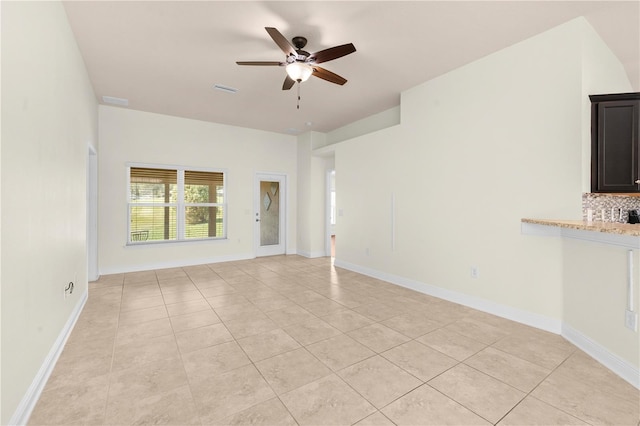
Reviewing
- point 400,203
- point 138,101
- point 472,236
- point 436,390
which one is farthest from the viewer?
point 138,101

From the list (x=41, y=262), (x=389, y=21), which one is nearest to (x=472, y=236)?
(x=389, y=21)

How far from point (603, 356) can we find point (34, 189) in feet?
14.4

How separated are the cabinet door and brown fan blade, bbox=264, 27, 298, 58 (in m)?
2.96

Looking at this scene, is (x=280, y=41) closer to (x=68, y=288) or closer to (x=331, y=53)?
(x=331, y=53)

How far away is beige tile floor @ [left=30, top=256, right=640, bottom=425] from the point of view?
1.79 meters

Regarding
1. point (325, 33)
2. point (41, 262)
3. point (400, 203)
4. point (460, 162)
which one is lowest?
point (41, 262)

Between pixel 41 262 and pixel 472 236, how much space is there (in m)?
4.18

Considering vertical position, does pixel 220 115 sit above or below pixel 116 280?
above

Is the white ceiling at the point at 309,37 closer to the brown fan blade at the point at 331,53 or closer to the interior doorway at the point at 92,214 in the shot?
the brown fan blade at the point at 331,53

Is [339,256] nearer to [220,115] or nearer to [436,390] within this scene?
[220,115]

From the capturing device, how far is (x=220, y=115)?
5855 mm

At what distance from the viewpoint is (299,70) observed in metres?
3.02

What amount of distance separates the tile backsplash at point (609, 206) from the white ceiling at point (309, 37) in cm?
167

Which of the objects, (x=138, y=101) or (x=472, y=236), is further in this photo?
(x=138, y=101)
